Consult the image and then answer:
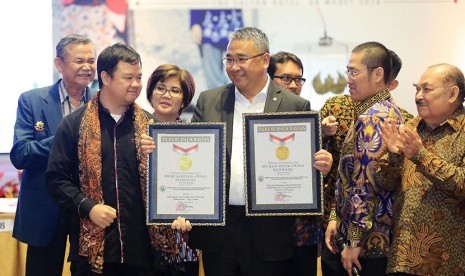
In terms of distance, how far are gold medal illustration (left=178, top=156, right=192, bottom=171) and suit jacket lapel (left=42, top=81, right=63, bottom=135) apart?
94 cm

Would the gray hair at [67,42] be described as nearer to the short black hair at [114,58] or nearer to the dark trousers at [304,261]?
the short black hair at [114,58]

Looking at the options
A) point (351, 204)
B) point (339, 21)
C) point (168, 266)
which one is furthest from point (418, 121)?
point (339, 21)

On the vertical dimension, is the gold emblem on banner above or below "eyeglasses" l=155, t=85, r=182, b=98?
below

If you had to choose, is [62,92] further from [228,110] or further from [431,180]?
[431,180]

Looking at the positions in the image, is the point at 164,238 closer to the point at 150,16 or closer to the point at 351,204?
the point at 351,204

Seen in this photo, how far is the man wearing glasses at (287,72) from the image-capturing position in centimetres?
398

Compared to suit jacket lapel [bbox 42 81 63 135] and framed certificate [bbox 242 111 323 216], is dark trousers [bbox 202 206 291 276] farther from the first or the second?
suit jacket lapel [bbox 42 81 63 135]

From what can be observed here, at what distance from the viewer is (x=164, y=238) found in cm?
315

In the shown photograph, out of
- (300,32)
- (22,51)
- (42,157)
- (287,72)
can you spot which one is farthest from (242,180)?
(22,51)

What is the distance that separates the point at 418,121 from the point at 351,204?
49cm

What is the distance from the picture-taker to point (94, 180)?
3053mm

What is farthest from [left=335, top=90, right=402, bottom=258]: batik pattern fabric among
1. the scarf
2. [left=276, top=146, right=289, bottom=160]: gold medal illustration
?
the scarf

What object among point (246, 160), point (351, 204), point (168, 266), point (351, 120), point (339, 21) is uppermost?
point (339, 21)

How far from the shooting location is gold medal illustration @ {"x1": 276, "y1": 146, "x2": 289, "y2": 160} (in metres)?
3.14
